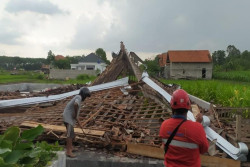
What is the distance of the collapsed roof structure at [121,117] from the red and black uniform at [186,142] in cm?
275

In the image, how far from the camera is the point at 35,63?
311ft

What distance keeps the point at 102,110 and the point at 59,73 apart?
1341 inches

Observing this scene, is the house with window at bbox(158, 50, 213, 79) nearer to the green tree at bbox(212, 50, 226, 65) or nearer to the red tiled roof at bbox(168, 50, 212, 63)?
the red tiled roof at bbox(168, 50, 212, 63)

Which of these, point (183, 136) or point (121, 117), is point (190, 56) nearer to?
point (121, 117)

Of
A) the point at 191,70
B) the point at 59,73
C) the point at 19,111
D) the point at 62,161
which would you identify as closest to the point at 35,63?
the point at 59,73

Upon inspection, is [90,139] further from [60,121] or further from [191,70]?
[191,70]

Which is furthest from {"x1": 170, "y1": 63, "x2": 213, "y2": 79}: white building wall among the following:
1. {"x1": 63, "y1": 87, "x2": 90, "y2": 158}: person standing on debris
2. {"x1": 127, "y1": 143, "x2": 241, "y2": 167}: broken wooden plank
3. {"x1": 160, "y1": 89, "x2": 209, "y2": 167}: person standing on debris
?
{"x1": 160, "y1": 89, "x2": 209, "y2": 167}: person standing on debris

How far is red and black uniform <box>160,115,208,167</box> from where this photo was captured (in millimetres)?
2627

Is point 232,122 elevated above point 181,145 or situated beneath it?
situated beneath

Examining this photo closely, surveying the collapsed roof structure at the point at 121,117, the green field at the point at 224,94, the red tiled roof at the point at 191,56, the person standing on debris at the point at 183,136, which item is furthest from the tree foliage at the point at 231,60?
the person standing on debris at the point at 183,136

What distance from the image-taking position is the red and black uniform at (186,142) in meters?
2.63

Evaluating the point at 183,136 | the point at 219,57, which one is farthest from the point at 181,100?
the point at 219,57

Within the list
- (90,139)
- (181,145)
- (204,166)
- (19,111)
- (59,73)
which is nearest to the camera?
(181,145)

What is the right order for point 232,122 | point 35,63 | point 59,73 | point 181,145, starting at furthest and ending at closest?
1. point 35,63
2. point 59,73
3. point 232,122
4. point 181,145
